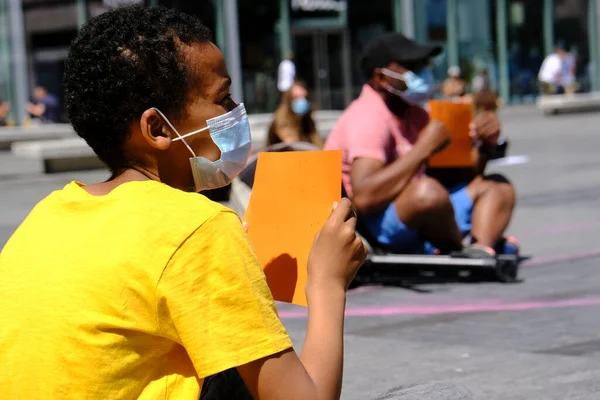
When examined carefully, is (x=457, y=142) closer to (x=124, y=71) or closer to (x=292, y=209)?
(x=292, y=209)

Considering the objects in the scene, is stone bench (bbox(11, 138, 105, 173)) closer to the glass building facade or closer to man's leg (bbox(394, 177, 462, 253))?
the glass building facade

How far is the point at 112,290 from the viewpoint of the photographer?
6.50ft

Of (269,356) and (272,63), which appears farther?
(272,63)

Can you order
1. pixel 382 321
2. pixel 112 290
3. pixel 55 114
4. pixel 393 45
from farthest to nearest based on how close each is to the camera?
pixel 55 114 → pixel 393 45 → pixel 382 321 → pixel 112 290

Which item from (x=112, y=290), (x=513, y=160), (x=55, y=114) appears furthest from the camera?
(x=55, y=114)

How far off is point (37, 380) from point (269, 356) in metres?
0.41

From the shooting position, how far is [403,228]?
6.70 metres

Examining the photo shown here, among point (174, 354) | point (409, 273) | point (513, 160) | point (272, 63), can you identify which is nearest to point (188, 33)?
point (174, 354)

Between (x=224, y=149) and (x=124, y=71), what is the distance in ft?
1.09

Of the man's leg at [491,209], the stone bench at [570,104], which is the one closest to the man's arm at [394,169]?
the man's leg at [491,209]

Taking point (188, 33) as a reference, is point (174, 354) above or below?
below

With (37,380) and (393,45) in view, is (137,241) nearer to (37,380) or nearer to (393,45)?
(37,380)

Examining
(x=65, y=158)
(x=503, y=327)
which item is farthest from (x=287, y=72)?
(x=503, y=327)

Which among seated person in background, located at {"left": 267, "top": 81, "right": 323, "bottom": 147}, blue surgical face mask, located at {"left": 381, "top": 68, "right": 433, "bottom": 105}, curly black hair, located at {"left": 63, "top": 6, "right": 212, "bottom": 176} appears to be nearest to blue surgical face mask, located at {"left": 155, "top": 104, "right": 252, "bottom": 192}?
curly black hair, located at {"left": 63, "top": 6, "right": 212, "bottom": 176}
